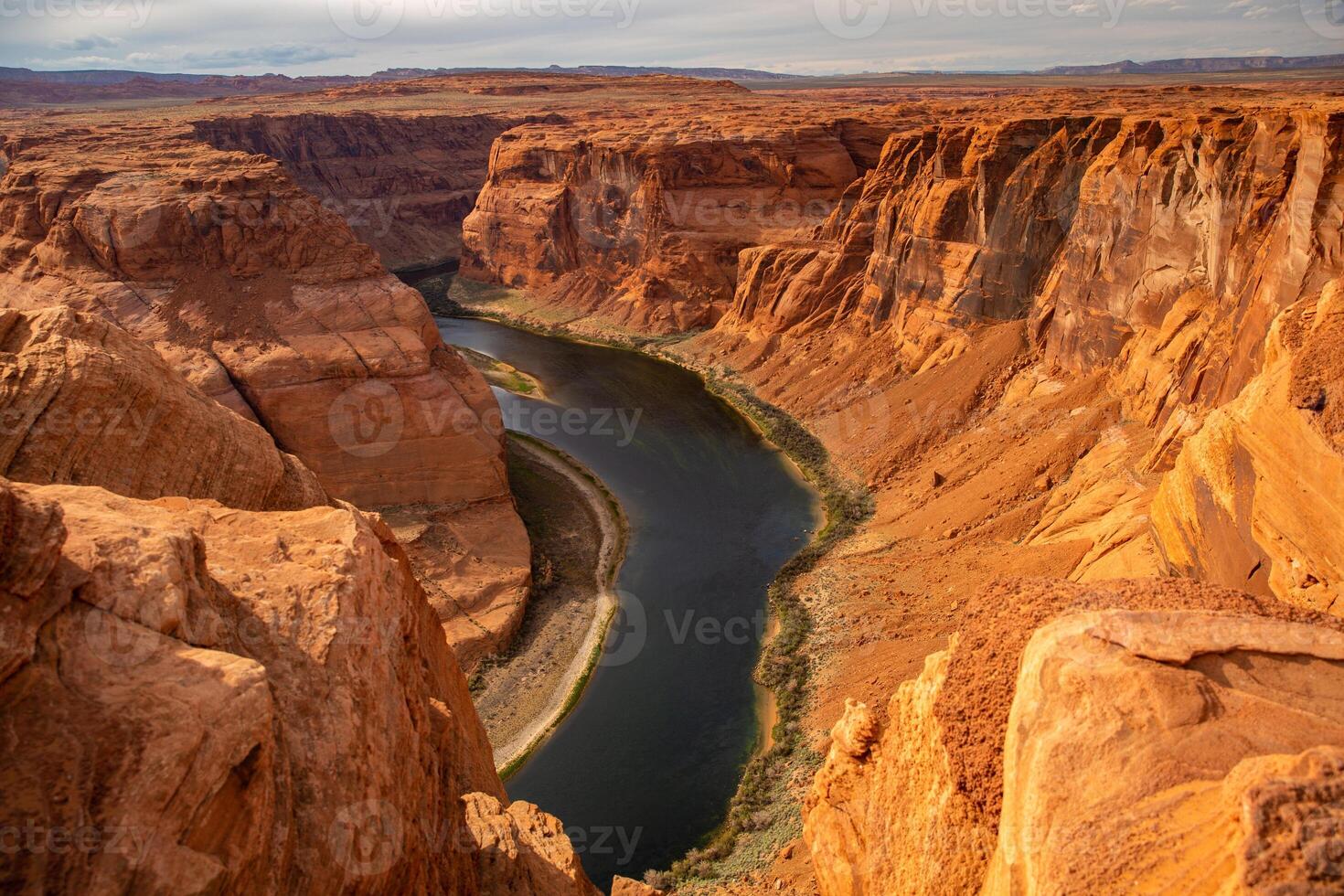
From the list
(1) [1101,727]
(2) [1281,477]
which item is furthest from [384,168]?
(1) [1101,727]

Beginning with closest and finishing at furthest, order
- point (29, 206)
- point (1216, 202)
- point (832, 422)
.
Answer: point (1216, 202)
point (29, 206)
point (832, 422)

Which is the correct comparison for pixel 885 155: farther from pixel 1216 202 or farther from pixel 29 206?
pixel 29 206

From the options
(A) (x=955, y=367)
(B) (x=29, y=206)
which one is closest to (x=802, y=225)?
(A) (x=955, y=367)

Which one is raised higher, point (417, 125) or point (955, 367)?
point (417, 125)

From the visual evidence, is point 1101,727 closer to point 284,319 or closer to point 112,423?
point 112,423

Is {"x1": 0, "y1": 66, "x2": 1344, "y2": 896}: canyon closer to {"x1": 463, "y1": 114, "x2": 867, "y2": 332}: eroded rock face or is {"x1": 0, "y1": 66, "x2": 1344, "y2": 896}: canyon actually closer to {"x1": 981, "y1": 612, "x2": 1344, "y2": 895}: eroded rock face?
{"x1": 981, "y1": 612, "x2": 1344, "y2": 895}: eroded rock face

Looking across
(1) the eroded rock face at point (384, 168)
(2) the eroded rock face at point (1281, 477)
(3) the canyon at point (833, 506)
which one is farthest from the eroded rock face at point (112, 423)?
(1) the eroded rock face at point (384, 168)
